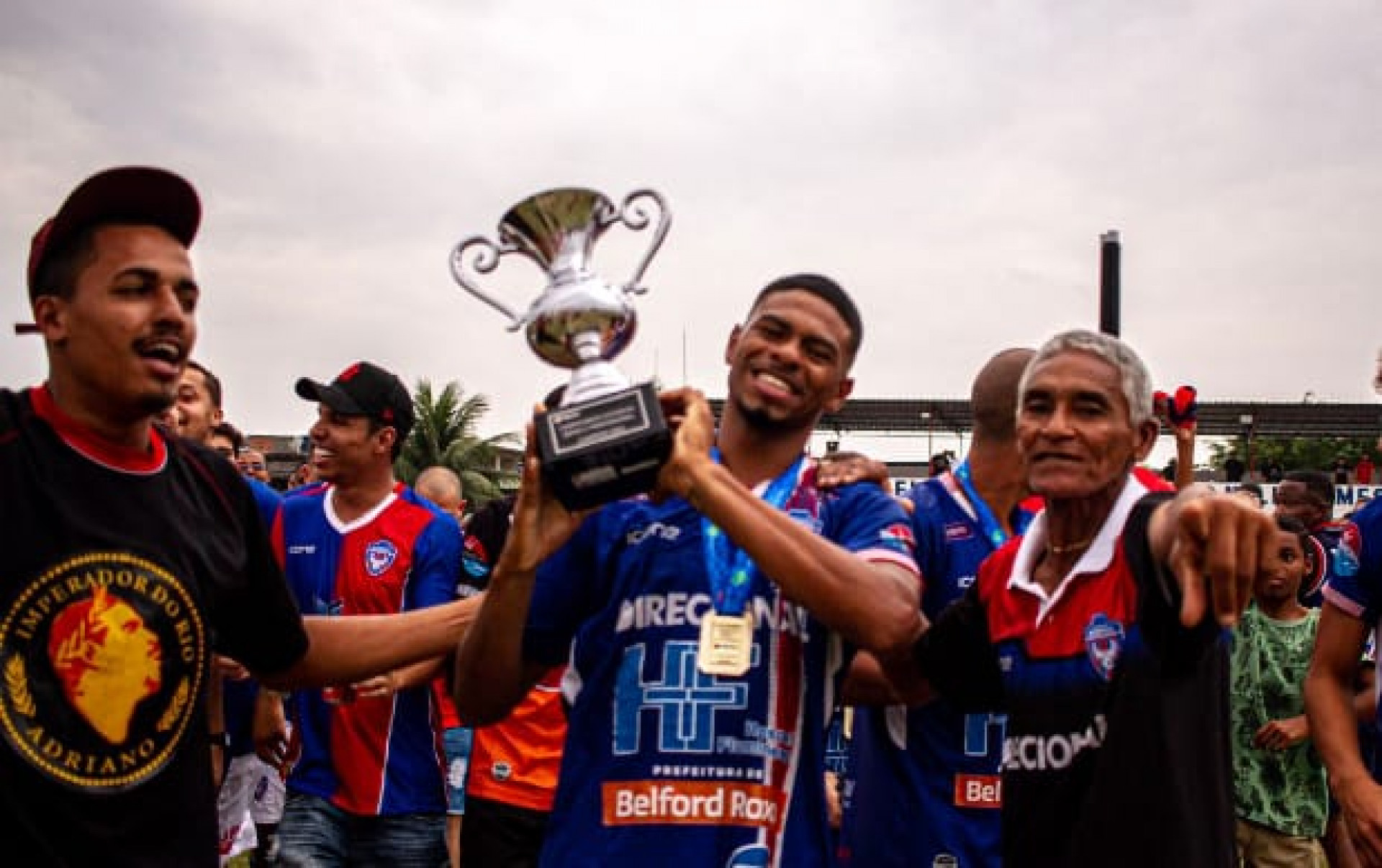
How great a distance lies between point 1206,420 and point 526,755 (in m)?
44.2

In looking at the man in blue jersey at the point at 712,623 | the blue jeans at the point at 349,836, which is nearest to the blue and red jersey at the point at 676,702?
the man in blue jersey at the point at 712,623

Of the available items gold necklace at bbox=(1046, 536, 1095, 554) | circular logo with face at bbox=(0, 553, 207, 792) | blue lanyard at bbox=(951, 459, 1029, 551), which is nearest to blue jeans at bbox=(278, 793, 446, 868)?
blue lanyard at bbox=(951, 459, 1029, 551)

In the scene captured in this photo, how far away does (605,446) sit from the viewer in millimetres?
2750

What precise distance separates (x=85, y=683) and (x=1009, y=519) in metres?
3.14

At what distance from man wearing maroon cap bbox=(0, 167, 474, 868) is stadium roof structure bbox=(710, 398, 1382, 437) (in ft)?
145

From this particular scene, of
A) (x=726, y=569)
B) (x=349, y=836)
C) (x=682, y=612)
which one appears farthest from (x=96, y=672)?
(x=349, y=836)

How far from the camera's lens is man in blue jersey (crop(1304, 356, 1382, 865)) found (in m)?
4.29

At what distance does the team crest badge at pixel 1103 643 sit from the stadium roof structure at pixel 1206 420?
4378 cm

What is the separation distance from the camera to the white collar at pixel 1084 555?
303cm

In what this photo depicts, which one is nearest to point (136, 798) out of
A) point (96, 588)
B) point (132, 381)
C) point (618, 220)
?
point (96, 588)

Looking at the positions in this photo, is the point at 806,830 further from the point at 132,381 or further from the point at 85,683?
the point at 132,381

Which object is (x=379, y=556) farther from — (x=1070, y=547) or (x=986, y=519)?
(x=1070, y=547)

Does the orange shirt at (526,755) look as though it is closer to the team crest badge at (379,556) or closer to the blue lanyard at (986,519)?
the team crest badge at (379,556)

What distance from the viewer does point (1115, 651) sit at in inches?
114
